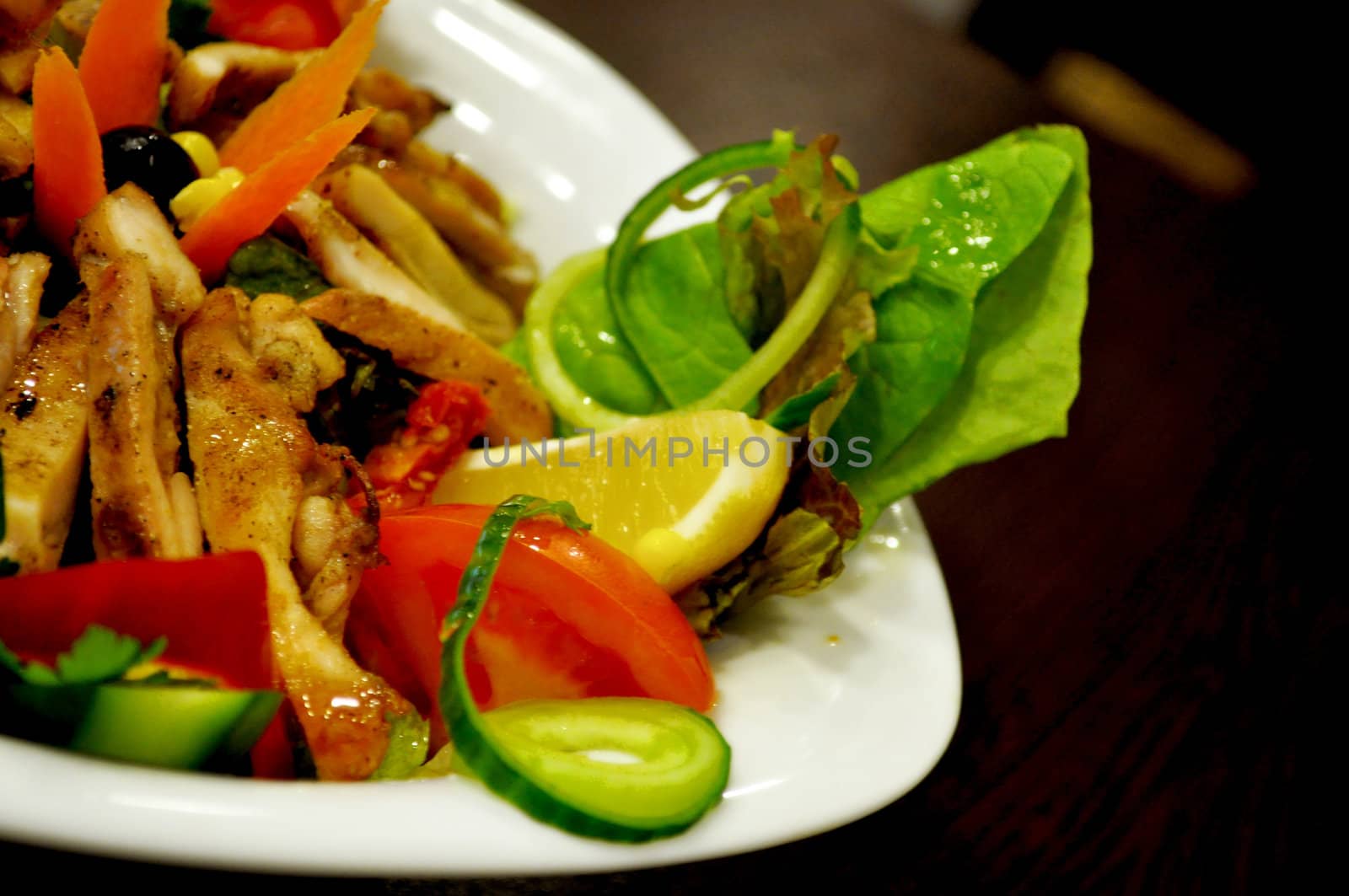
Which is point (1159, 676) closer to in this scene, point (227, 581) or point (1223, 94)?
point (227, 581)

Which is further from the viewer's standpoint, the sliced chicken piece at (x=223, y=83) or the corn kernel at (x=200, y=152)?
the sliced chicken piece at (x=223, y=83)

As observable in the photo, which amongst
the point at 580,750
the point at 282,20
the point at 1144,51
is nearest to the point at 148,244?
the point at 580,750

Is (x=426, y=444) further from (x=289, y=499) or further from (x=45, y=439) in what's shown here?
(x=45, y=439)

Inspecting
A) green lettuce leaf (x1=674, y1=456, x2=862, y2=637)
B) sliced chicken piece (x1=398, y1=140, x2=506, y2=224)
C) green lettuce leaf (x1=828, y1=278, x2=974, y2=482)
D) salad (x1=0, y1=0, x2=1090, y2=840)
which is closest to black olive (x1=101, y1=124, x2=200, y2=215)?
salad (x1=0, y1=0, x2=1090, y2=840)

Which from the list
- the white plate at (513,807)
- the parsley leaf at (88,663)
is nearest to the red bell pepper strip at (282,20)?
the white plate at (513,807)

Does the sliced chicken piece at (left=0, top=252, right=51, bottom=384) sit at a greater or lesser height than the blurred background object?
lesser

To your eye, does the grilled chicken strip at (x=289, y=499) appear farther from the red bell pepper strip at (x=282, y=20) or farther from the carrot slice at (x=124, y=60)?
the red bell pepper strip at (x=282, y=20)

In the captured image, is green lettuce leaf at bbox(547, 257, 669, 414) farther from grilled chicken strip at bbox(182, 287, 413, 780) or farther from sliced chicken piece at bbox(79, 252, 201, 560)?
sliced chicken piece at bbox(79, 252, 201, 560)
